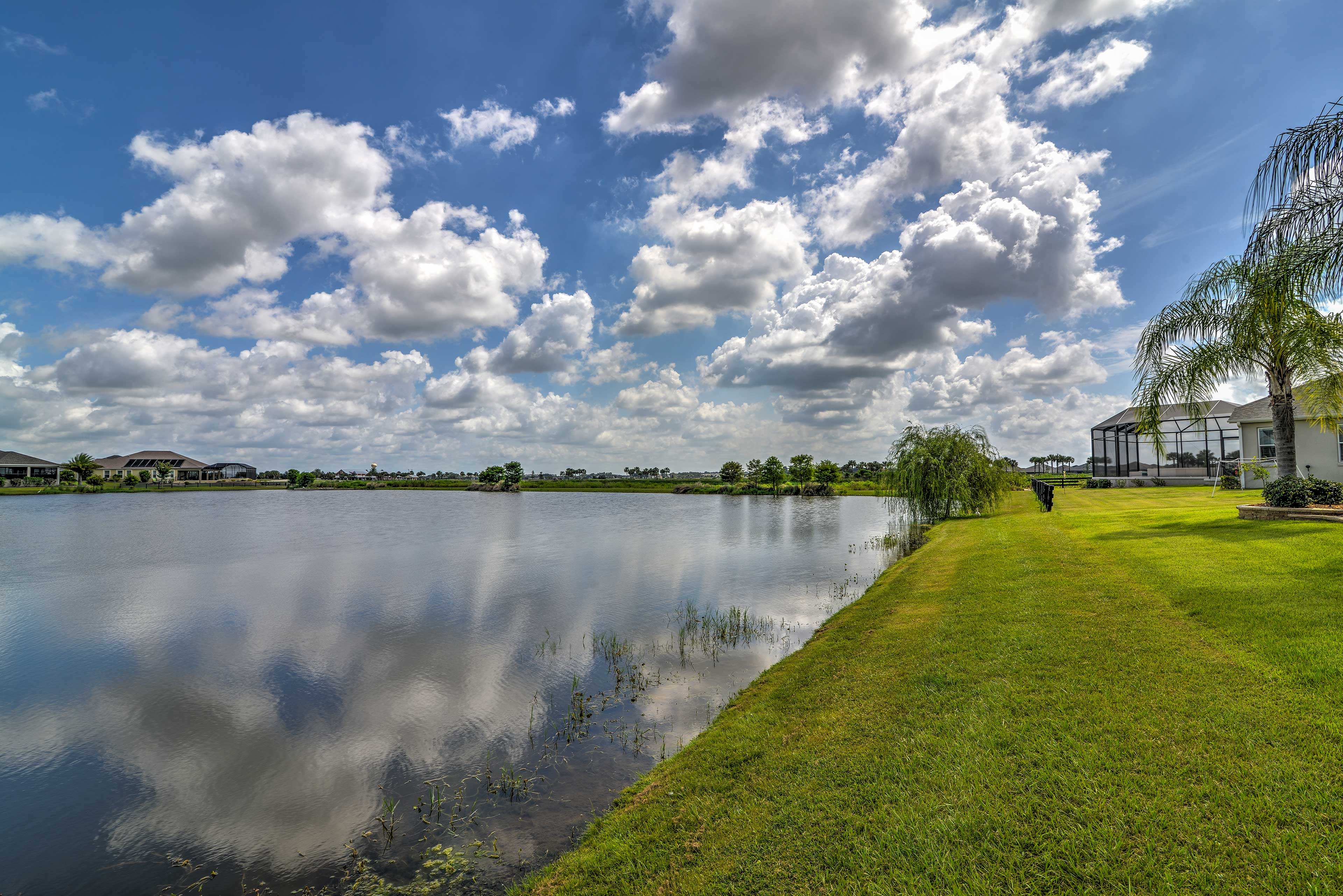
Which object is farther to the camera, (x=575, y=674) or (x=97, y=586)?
(x=97, y=586)

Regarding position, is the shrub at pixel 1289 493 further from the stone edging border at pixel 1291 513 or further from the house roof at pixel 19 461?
the house roof at pixel 19 461

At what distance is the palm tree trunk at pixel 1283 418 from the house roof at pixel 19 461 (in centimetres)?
17542

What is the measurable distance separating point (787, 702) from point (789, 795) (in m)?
2.60

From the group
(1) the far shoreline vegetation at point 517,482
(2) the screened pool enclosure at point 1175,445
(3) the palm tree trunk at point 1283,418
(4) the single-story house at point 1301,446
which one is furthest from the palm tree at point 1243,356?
(1) the far shoreline vegetation at point 517,482

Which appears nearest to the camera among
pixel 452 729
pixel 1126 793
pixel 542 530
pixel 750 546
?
pixel 1126 793

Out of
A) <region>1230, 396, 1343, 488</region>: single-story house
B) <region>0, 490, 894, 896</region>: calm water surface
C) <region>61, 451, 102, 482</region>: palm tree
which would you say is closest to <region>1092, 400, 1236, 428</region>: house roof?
<region>1230, 396, 1343, 488</region>: single-story house

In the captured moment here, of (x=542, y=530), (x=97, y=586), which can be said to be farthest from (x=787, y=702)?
(x=542, y=530)

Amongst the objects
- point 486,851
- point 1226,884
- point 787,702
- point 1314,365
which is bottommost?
point 486,851

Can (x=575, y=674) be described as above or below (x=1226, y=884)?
below

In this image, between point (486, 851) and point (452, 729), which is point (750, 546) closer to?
point (452, 729)

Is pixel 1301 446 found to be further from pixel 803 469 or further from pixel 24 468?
pixel 24 468

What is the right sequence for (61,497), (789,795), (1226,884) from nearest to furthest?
(1226,884)
(789,795)
(61,497)

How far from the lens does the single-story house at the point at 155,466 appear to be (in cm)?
13750

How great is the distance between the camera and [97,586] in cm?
1950
